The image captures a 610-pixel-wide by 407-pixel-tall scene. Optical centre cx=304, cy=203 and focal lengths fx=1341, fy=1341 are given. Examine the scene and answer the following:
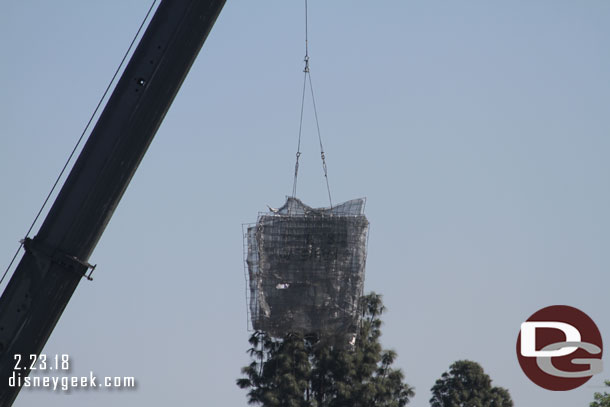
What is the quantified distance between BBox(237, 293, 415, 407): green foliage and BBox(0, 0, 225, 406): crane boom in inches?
2973

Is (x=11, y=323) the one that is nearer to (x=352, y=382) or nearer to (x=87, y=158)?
(x=87, y=158)

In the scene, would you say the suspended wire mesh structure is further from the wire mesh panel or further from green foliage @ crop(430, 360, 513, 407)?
green foliage @ crop(430, 360, 513, 407)

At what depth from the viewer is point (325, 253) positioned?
89812 mm

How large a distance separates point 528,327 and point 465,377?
221ft

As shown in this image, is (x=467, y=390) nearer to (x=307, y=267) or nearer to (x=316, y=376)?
(x=316, y=376)

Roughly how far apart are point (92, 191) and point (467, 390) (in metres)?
104

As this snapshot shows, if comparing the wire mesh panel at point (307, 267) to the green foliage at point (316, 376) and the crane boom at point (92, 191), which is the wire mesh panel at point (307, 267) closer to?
the green foliage at point (316, 376)

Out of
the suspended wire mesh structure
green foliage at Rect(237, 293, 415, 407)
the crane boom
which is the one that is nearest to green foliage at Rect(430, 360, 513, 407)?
Answer: green foliage at Rect(237, 293, 415, 407)

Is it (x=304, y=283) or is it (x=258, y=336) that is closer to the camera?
(x=304, y=283)

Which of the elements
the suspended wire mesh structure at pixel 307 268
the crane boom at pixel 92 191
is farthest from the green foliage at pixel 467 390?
the crane boom at pixel 92 191

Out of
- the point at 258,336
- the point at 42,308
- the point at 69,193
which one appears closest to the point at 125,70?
the point at 69,193

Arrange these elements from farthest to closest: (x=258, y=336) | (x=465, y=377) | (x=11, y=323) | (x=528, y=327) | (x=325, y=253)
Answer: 1. (x=465, y=377)
2. (x=258, y=336)
3. (x=325, y=253)
4. (x=528, y=327)
5. (x=11, y=323)

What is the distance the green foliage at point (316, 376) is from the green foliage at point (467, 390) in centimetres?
1744

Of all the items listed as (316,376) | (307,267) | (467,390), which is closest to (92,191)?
(307,267)
